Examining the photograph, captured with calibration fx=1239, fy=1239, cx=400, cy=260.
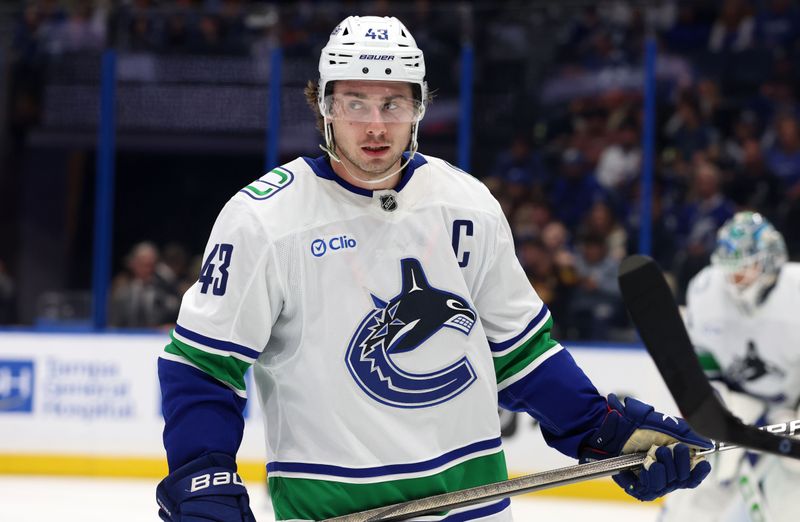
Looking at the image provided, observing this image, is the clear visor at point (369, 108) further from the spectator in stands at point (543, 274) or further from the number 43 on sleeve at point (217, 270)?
the spectator in stands at point (543, 274)

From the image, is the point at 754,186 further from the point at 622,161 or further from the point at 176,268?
the point at 176,268

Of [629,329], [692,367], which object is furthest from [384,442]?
[629,329]

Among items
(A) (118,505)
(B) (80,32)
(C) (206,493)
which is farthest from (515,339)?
(B) (80,32)

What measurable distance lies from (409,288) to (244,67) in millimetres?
4668

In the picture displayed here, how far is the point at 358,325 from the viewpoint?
193cm

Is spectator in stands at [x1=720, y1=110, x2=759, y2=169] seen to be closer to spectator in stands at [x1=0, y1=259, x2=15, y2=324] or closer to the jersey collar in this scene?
spectator in stands at [x1=0, y1=259, x2=15, y2=324]

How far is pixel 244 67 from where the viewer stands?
644 cm

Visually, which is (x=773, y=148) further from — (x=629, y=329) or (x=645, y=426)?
(x=645, y=426)

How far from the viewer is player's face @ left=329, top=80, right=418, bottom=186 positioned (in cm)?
196

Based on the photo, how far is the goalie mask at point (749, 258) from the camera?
3.87m

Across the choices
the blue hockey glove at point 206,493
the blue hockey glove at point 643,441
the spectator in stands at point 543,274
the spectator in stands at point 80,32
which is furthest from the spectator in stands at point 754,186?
the blue hockey glove at point 206,493

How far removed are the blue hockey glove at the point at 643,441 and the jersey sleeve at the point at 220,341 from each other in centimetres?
61

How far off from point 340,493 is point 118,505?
3704mm

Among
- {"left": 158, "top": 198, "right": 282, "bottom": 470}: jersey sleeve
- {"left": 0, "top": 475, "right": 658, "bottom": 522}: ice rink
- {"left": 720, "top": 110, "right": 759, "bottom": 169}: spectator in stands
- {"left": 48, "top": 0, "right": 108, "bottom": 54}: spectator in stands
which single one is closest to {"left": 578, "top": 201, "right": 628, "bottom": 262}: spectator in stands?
{"left": 720, "top": 110, "right": 759, "bottom": 169}: spectator in stands
